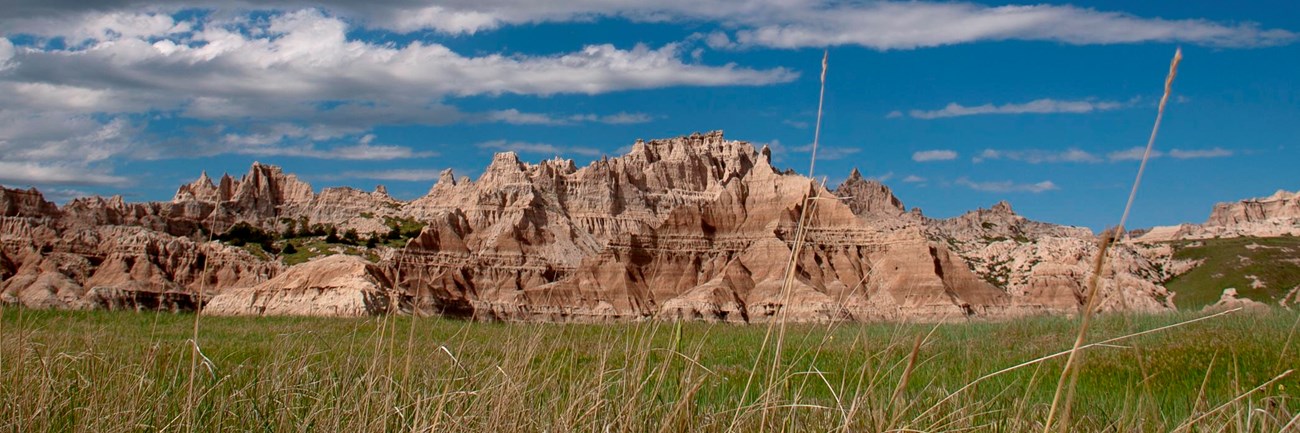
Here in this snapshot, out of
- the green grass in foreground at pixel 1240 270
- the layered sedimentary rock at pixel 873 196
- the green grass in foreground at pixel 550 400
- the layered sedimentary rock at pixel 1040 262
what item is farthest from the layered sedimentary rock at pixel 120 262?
the layered sedimentary rock at pixel 873 196

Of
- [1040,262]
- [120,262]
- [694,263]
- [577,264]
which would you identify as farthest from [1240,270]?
[120,262]

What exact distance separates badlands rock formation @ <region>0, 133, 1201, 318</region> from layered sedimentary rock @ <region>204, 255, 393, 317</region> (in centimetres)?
12

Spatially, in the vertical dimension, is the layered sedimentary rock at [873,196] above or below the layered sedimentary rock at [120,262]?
above

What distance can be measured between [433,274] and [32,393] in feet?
205

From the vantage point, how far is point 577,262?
7669cm

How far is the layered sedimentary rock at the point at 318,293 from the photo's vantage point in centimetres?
4806

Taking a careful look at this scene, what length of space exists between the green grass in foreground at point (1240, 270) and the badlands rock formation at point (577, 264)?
3321mm

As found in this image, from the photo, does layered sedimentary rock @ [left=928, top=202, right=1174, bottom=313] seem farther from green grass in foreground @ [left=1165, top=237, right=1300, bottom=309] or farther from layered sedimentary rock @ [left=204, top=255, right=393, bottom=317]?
layered sedimentary rock @ [left=204, top=255, right=393, bottom=317]

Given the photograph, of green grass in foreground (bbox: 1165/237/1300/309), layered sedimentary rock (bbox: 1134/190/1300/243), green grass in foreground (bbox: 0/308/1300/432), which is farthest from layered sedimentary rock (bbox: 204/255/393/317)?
layered sedimentary rock (bbox: 1134/190/1300/243)

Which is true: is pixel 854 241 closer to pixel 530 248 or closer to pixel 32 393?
pixel 530 248

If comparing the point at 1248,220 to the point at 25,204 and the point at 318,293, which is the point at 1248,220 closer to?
the point at 318,293

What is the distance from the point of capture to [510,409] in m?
4.90

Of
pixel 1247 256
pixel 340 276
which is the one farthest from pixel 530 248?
pixel 1247 256

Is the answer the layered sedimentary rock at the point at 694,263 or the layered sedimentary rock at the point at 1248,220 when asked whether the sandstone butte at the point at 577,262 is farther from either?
the layered sedimentary rock at the point at 1248,220
